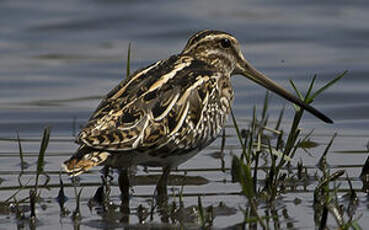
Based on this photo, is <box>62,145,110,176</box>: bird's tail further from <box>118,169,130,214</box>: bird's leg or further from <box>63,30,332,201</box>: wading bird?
<box>118,169,130,214</box>: bird's leg

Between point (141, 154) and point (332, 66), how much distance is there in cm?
598

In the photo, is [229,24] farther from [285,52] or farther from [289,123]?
[289,123]

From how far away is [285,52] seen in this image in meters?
12.9

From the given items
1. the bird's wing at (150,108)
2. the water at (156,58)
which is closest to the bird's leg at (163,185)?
the water at (156,58)

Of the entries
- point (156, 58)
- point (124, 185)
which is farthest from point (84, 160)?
point (156, 58)

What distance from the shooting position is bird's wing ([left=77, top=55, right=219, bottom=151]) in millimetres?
6359

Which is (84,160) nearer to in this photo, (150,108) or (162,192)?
(150,108)

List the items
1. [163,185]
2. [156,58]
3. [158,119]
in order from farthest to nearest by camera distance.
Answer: [156,58] < [163,185] < [158,119]

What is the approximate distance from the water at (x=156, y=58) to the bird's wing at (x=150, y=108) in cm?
57

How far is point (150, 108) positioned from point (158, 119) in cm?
9

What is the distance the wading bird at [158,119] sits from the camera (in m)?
6.35

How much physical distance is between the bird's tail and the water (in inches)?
21.7

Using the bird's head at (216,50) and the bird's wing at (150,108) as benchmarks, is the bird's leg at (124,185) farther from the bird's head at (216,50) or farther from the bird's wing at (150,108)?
the bird's head at (216,50)

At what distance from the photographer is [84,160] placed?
6277mm
